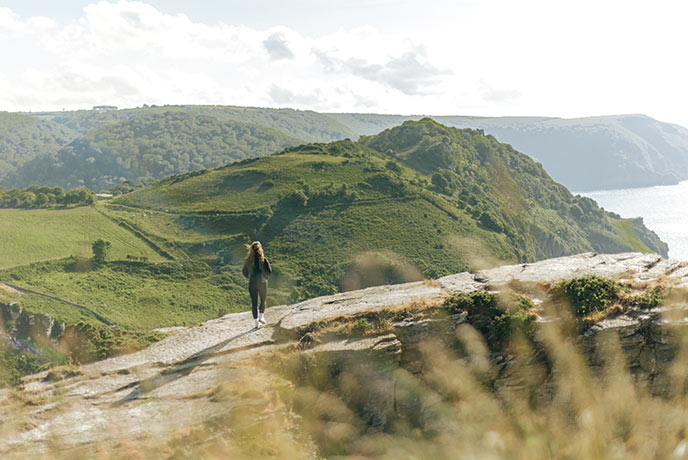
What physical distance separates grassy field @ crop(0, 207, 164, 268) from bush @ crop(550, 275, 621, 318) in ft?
293

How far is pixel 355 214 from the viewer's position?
356ft

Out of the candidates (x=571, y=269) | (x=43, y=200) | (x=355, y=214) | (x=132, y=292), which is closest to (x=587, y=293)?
(x=571, y=269)

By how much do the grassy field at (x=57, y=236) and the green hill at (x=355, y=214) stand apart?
6536 millimetres

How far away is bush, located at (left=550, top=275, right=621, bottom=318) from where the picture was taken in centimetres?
1214

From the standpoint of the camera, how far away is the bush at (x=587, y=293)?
12141 mm

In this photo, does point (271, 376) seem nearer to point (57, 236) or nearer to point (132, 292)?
point (132, 292)

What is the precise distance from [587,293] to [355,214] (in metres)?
96.5

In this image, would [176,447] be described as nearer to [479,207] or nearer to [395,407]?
[395,407]

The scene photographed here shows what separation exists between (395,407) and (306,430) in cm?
248

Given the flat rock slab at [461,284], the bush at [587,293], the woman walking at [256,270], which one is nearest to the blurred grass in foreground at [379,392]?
the bush at [587,293]

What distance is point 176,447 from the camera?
9023 millimetres

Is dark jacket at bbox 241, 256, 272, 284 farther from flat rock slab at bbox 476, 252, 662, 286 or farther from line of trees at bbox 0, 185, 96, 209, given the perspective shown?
line of trees at bbox 0, 185, 96, 209

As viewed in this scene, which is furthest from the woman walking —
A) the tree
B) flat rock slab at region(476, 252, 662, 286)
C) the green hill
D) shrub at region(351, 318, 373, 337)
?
the tree

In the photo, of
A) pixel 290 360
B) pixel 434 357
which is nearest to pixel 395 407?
pixel 434 357
